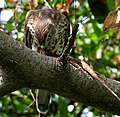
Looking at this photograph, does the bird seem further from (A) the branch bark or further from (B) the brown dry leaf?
(A) the branch bark

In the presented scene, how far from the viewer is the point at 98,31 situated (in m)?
2.70

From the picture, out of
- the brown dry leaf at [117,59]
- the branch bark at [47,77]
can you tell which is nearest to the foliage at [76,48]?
the brown dry leaf at [117,59]

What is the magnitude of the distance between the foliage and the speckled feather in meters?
0.06

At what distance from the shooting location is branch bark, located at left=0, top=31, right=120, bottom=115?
4.06 ft

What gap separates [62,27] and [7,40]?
3.64ft

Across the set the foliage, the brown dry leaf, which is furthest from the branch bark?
the brown dry leaf

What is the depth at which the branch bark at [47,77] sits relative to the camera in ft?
4.06

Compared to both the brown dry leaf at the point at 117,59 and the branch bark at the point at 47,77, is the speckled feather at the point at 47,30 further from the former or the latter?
the branch bark at the point at 47,77

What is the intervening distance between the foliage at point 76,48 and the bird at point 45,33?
6cm

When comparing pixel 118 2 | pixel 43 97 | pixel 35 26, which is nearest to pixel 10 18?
pixel 35 26

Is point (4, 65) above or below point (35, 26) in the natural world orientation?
above

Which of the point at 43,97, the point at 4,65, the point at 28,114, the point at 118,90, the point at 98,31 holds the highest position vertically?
the point at 4,65

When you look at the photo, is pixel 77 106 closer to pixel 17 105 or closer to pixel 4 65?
pixel 17 105

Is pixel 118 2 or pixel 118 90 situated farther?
pixel 118 2
